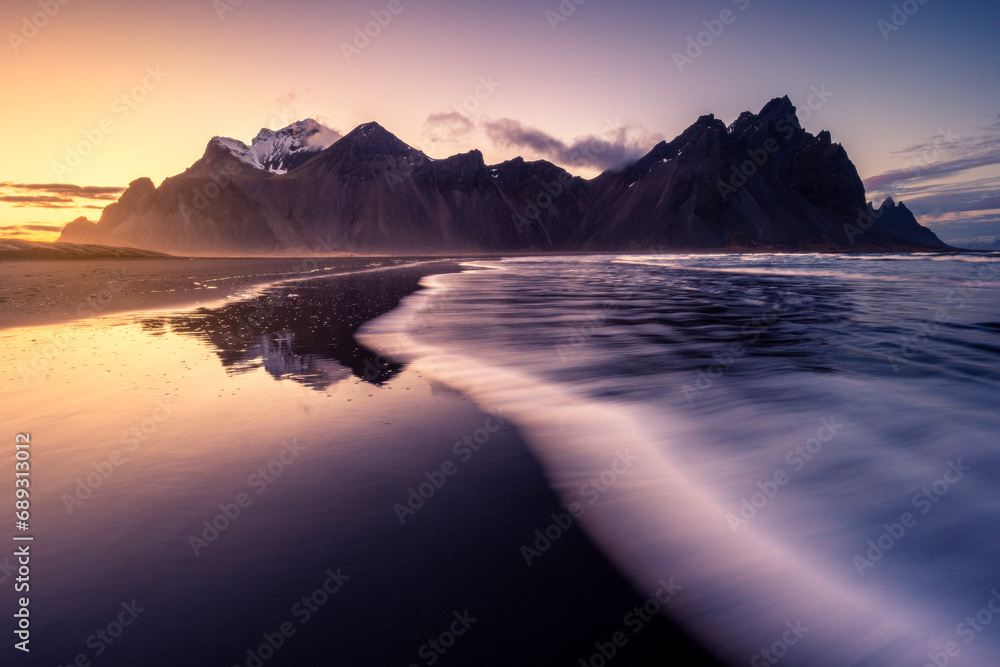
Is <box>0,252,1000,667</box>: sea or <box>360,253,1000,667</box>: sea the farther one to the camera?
<box>360,253,1000,667</box>: sea

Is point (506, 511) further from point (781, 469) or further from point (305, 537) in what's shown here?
point (781, 469)

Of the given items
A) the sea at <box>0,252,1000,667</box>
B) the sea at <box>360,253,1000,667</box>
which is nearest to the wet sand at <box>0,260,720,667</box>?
the sea at <box>0,252,1000,667</box>

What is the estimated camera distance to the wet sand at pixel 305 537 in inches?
135

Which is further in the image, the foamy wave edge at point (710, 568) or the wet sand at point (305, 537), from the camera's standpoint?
the foamy wave edge at point (710, 568)

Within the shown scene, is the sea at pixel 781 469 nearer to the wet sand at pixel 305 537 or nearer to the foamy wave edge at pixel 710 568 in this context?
the foamy wave edge at pixel 710 568

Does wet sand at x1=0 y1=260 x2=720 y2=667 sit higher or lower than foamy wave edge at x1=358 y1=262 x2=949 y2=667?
higher

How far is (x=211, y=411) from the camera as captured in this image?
8.29m

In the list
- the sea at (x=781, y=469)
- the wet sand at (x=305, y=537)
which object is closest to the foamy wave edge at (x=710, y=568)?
the sea at (x=781, y=469)

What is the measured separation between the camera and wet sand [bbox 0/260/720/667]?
343 centimetres

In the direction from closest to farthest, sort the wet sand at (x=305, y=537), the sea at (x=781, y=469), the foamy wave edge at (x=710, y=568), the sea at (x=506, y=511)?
the wet sand at (x=305, y=537) < the sea at (x=506, y=511) < the foamy wave edge at (x=710, y=568) < the sea at (x=781, y=469)

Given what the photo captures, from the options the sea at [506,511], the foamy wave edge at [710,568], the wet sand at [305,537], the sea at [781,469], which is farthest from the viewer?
the sea at [781,469]

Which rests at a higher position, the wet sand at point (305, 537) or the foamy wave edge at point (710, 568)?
the wet sand at point (305, 537)

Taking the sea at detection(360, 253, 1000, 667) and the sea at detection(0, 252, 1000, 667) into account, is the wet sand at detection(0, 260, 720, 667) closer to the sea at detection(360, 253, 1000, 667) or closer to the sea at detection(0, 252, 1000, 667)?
the sea at detection(0, 252, 1000, 667)

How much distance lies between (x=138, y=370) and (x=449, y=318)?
1024 cm
